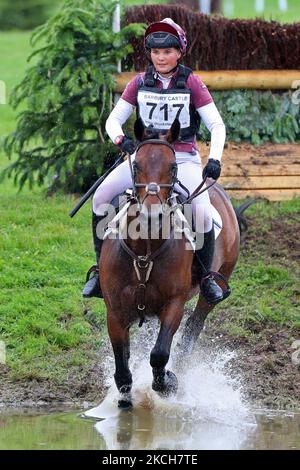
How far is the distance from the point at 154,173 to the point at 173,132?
519 millimetres

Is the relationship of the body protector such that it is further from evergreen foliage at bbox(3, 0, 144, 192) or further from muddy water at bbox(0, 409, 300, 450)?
evergreen foliage at bbox(3, 0, 144, 192)

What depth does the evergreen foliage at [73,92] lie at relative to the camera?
13250 mm

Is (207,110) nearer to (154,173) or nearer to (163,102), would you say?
(163,102)

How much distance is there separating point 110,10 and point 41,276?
4.70 m

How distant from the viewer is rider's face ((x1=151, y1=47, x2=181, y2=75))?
24.7ft

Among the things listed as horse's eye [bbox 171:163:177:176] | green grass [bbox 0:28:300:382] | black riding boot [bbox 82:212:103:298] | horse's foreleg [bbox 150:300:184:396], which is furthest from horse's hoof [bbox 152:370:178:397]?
horse's eye [bbox 171:163:177:176]

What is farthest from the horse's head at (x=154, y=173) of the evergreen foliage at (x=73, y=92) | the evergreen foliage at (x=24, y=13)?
the evergreen foliage at (x=73, y=92)

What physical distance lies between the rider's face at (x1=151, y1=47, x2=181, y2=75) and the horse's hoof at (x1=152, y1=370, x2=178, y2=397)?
231cm

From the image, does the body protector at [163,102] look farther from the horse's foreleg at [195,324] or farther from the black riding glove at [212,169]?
the horse's foreleg at [195,324]

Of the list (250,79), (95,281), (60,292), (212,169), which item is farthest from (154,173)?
(250,79)

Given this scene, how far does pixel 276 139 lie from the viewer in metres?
14.0

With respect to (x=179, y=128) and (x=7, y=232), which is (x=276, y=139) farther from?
(x=179, y=128)

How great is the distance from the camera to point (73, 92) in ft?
43.3

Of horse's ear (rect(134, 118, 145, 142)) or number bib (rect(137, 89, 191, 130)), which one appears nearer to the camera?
horse's ear (rect(134, 118, 145, 142))
